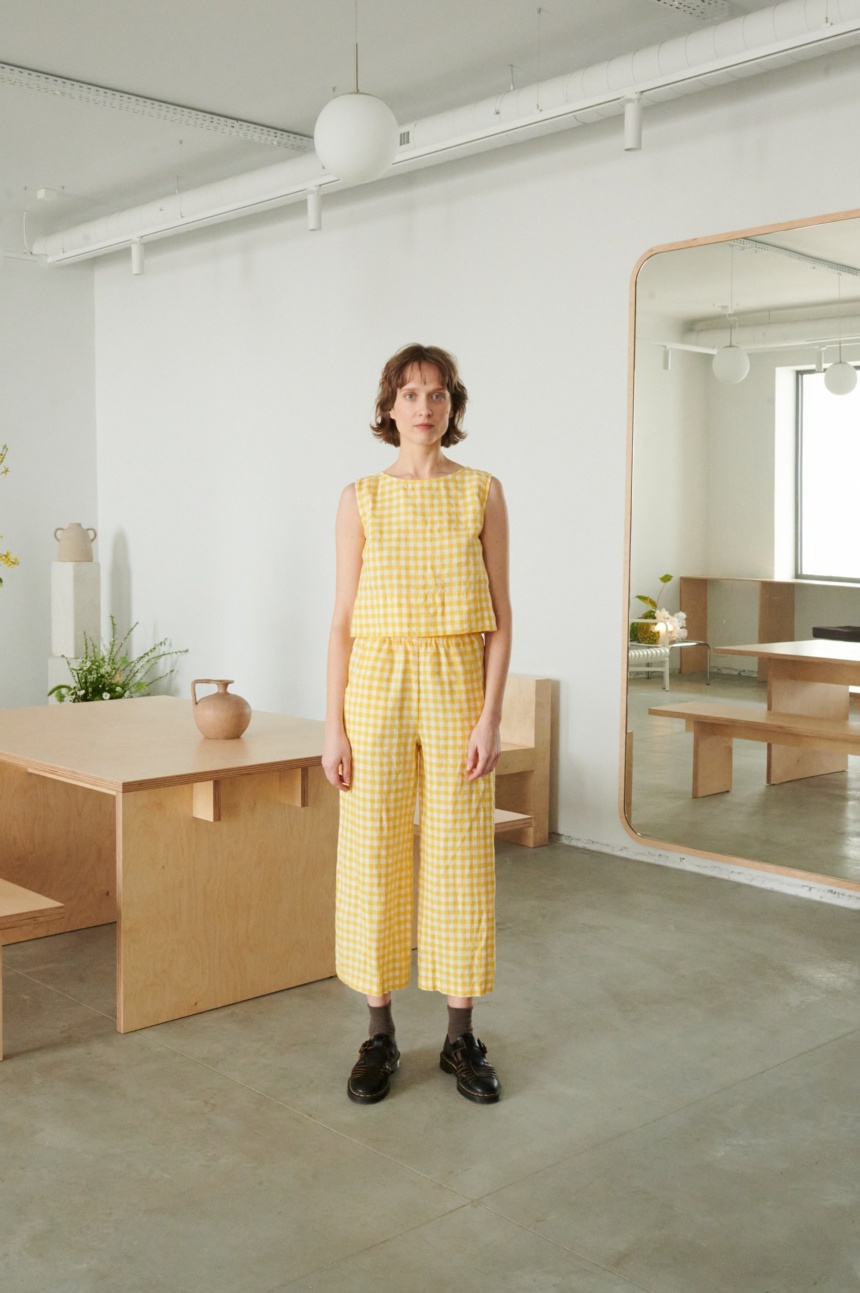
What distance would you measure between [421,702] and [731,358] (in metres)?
2.46

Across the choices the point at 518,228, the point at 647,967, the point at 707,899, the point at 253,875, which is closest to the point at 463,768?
the point at 253,875

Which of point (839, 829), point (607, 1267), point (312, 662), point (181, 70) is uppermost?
point (181, 70)

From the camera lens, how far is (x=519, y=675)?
5289mm

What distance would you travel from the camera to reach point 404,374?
109 inches

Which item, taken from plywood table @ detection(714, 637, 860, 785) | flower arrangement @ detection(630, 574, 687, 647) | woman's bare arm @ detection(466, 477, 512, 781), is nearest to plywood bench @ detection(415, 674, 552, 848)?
flower arrangement @ detection(630, 574, 687, 647)

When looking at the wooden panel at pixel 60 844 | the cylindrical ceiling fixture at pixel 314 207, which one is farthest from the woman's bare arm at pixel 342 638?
the cylindrical ceiling fixture at pixel 314 207

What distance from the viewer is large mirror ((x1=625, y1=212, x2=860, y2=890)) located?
171 inches

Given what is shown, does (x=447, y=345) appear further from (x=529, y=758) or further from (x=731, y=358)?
(x=529, y=758)

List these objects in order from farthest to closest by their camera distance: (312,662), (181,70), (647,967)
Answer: (312,662)
(181,70)
(647,967)

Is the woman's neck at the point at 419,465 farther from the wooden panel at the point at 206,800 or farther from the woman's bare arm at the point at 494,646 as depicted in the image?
the wooden panel at the point at 206,800

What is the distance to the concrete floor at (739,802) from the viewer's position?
436 cm

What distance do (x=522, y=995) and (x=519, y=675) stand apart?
2016 mm

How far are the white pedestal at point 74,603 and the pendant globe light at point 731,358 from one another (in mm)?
4103

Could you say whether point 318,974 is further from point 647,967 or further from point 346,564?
point 346,564
